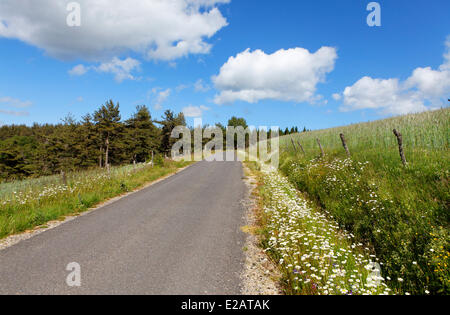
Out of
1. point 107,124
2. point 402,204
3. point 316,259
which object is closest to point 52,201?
point 316,259

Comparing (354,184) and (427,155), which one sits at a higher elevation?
(427,155)

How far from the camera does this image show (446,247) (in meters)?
3.95

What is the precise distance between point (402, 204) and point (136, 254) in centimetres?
662

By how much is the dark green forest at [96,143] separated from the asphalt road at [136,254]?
35898 millimetres

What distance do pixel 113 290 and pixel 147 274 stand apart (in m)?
0.65

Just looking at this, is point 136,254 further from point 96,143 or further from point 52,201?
point 96,143

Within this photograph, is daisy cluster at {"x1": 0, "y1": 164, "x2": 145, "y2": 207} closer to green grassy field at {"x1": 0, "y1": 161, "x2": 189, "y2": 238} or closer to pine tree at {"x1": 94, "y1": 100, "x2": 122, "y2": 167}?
green grassy field at {"x1": 0, "y1": 161, "x2": 189, "y2": 238}

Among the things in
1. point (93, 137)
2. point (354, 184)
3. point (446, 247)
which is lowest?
point (446, 247)

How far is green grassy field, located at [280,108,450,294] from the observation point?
152 inches

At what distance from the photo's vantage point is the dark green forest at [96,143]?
136 ft

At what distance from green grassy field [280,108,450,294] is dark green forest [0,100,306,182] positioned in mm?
37325
